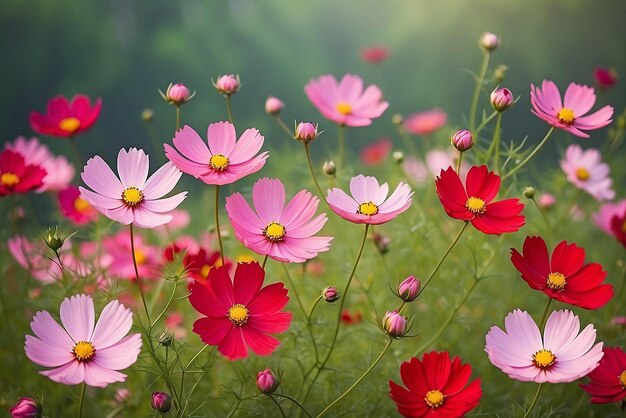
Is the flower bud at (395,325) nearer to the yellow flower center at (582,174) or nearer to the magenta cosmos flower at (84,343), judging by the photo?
the magenta cosmos flower at (84,343)

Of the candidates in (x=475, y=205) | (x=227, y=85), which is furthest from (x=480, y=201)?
(x=227, y=85)

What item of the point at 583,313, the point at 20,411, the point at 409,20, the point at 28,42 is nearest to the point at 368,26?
the point at 409,20

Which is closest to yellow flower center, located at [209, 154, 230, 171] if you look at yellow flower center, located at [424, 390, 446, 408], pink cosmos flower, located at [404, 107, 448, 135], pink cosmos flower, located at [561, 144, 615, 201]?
yellow flower center, located at [424, 390, 446, 408]

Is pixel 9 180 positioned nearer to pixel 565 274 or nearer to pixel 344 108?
pixel 344 108

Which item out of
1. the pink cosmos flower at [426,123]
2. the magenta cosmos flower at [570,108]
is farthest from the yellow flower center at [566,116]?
the pink cosmos flower at [426,123]

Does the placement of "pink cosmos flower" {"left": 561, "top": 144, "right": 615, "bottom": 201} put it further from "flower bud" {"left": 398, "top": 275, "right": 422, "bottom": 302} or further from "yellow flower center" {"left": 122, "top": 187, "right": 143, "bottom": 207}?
"yellow flower center" {"left": 122, "top": 187, "right": 143, "bottom": 207}

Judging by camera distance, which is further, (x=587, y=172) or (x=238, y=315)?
(x=587, y=172)

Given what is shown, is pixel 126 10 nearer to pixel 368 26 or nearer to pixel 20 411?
pixel 368 26
